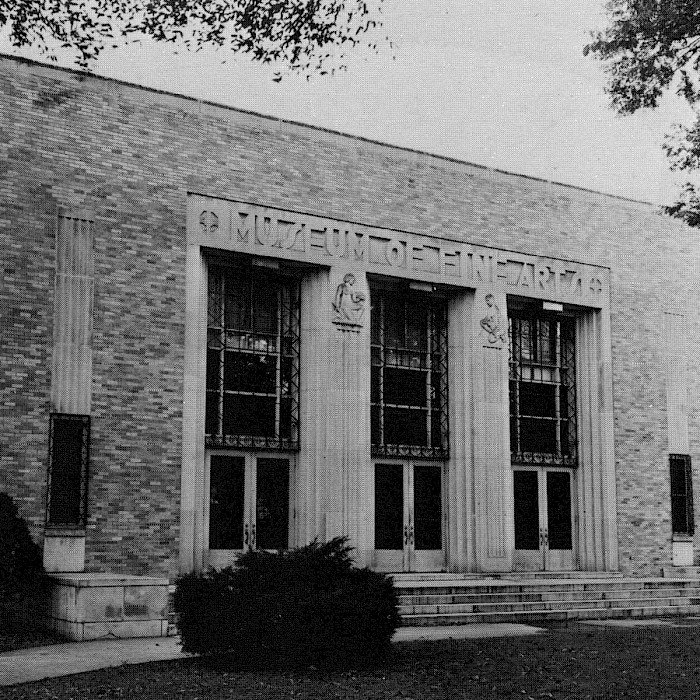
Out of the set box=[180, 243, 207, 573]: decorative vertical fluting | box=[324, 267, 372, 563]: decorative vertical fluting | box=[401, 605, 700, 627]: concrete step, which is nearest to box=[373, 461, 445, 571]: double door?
box=[324, 267, 372, 563]: decorative vertical fluting

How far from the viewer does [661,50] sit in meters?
15.5

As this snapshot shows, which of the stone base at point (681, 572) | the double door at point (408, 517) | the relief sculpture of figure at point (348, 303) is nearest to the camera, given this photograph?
the relief sculpture of figure at point (348, 303)

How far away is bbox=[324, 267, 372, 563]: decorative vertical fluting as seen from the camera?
2036 cm

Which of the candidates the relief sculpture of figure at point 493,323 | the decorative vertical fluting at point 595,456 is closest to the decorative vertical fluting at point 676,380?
the decorative vertical fluting at point 595,456

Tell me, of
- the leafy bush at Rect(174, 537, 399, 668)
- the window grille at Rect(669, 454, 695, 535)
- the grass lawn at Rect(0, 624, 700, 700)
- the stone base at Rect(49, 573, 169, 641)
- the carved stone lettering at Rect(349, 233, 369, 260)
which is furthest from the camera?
the window grille at Rect(669, 454, 695, 535)

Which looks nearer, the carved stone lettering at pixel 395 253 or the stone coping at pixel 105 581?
the stone coping at pixel 105 581

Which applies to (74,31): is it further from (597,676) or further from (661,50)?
(597,676)

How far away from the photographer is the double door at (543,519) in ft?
76.3

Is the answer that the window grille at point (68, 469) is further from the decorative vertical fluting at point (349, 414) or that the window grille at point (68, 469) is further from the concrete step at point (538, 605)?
the concrete step at point (538, 605)

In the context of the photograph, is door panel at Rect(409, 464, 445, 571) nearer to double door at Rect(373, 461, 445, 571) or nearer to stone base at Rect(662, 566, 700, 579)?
double door at Rect(373, 461, 445, 571)

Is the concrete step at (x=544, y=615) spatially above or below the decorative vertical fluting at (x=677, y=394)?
below

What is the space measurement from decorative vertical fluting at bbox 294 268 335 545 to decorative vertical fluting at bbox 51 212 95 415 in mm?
4525

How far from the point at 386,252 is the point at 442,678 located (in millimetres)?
11838

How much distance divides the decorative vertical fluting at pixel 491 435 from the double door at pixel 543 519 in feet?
2.44
